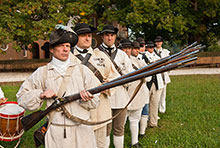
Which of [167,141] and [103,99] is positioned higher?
[103,99]

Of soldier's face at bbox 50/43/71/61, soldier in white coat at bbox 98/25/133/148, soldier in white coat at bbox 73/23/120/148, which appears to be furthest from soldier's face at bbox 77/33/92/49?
soldier's face at bbox 50/43/71/61

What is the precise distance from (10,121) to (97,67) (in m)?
1.88

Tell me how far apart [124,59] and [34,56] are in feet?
116

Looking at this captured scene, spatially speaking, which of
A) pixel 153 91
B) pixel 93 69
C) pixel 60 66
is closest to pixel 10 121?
pixel 93 69

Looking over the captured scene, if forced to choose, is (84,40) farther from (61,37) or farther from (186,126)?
(186,126)

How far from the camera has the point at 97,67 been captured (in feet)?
13.4

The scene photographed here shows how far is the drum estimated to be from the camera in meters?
4.46

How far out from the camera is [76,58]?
3.85m

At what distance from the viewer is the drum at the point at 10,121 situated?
14.6 ft

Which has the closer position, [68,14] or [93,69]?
[93,69]

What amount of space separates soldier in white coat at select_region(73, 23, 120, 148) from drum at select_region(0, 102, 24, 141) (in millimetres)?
1530

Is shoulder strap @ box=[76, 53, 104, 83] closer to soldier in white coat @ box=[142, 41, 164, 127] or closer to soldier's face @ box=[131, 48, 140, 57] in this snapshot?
soldier's face @ box=[131, 48, 140, 57]

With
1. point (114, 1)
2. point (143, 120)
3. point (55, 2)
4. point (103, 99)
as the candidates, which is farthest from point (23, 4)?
point (103, 99)

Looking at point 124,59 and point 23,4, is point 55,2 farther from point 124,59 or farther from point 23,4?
point 124,59
